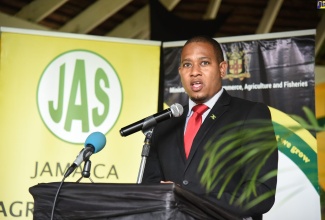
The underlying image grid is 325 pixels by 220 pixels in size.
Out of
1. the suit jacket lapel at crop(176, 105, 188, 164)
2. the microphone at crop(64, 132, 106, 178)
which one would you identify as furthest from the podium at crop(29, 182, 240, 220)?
the suit jacket lapel at crop(176, 105, 188, 164)

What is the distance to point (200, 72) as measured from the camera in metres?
2.34

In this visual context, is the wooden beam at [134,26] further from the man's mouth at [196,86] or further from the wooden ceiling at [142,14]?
the man's mouth at [196,86]

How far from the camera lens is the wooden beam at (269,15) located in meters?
5.59

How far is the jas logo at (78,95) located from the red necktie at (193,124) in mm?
1908

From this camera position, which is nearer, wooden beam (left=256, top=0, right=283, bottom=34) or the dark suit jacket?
the dark suit jacket

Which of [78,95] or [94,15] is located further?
[94,15]

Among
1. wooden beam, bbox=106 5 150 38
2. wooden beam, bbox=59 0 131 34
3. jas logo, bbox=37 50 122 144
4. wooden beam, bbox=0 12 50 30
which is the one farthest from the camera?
wooden beam, bbox=106 5 150 38

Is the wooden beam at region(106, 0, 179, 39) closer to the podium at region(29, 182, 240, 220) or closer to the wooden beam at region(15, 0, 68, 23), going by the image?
the wooden beam at region(15, 0, 68, 23)

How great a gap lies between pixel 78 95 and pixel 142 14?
7.02ft

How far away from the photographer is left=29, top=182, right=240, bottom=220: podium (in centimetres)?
136

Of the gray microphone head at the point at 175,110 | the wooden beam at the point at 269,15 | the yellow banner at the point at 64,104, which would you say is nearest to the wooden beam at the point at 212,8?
the wooden beam at the point at 269,15

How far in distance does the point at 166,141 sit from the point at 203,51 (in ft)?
1.37

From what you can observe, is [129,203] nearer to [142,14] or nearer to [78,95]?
[78,95]

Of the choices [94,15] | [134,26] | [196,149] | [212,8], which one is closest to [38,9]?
[94,15]
